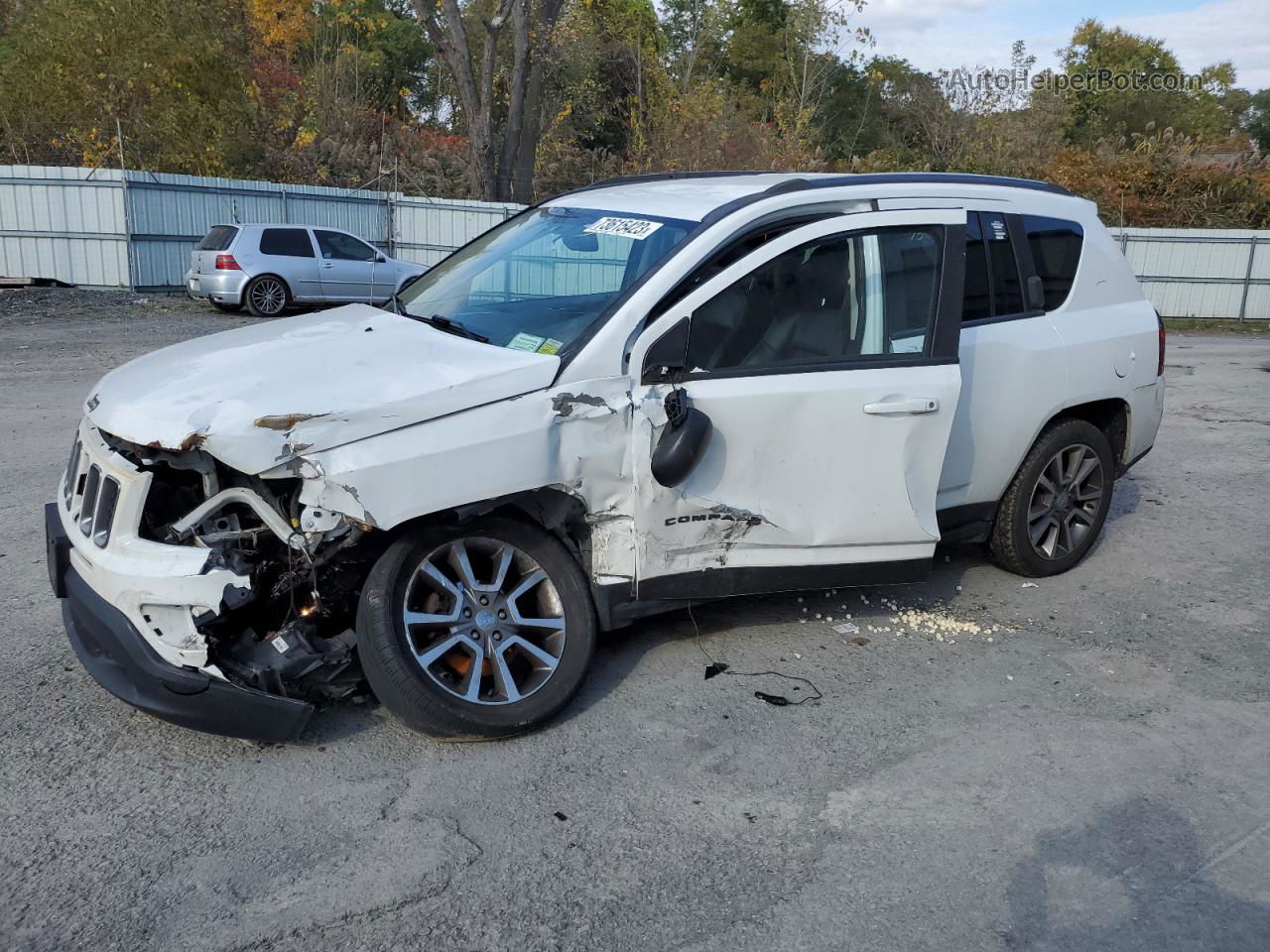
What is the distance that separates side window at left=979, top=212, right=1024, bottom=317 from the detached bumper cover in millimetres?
3663

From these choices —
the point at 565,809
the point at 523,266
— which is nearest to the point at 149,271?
the point at 523,266

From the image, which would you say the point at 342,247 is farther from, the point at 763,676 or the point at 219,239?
the point at 763,676

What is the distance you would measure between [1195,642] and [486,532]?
3.39 m

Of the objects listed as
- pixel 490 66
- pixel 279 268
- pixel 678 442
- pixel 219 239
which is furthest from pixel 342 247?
pixel 678 442

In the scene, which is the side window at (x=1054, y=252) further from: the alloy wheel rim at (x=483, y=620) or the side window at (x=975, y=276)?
the alloy wheel rim at (x=483, y=620)

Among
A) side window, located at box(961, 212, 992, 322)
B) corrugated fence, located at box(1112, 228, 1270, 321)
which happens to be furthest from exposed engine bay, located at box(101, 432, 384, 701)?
corrugated fence, located at box(1112, 228, 1270, 321)

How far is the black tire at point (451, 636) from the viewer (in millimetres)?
3693

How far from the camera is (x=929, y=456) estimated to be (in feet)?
15.0

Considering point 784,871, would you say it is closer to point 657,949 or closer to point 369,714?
point 657,949

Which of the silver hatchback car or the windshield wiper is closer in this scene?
the windshield wiper

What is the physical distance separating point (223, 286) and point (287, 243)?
1.32m

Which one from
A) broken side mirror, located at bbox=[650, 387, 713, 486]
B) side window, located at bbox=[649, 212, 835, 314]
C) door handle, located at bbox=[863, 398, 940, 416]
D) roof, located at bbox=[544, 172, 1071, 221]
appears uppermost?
roof, located at bbox=[544, 172, 1071, 221]

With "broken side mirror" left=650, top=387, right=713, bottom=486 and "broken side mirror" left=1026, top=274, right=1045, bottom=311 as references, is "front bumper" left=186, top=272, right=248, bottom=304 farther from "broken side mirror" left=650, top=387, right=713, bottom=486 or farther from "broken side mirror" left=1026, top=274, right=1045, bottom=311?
"broken side mirror" left=650, top=387, right=713, bottom=486

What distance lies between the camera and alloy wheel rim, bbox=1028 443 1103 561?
5723 millimetres
